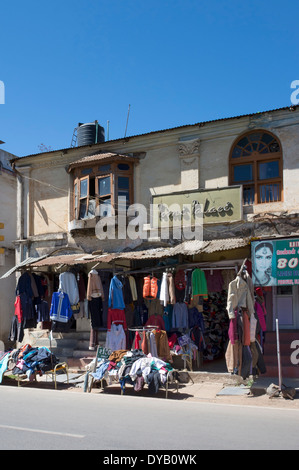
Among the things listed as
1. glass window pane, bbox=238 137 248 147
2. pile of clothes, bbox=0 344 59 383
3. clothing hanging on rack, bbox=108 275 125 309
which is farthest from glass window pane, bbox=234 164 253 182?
pile of clothes, bbox=0 344 59 383

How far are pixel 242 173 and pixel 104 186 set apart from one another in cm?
480

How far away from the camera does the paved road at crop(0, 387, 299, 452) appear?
6258 millimetres

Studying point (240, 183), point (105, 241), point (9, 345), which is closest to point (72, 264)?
point (105, 241)

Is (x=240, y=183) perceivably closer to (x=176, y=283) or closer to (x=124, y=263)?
(x=176, y=283)

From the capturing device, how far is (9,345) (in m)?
20.3

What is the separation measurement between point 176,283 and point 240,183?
12.1ft

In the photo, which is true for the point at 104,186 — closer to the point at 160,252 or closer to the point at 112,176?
the point at 112,176

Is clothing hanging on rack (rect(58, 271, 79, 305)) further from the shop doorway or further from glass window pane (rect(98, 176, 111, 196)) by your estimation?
the shop doorway

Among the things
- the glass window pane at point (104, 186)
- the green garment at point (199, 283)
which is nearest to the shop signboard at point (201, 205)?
the glass window pane at point (104, 186)

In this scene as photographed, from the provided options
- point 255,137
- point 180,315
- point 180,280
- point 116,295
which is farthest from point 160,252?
point 255,137

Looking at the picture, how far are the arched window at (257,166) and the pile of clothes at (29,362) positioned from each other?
729 centimetres

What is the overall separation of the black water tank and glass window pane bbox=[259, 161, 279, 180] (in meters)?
8.10

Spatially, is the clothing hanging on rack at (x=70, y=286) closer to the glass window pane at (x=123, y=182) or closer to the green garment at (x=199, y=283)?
the glass window pane at (x=123, y=182)

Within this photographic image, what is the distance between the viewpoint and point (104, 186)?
52.7 ft
